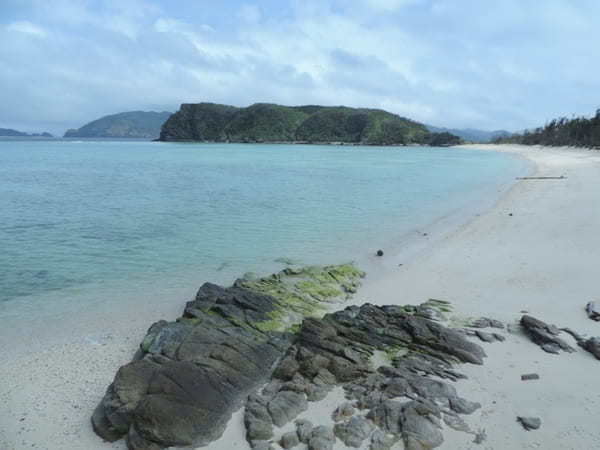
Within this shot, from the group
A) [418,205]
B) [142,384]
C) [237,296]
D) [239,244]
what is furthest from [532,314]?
[418,205]

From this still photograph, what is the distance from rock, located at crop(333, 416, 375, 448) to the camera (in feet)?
22.8

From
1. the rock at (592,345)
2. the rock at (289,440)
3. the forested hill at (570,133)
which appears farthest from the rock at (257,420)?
the forested hill at (570,133)

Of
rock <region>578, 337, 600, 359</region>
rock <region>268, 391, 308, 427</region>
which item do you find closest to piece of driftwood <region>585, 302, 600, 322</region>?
rock <region>578, 337, 600, 359</region>

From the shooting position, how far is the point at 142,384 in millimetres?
8078

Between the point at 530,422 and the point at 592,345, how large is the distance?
3647 millimetres

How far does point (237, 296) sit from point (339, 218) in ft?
54.4

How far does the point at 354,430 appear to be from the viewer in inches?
281

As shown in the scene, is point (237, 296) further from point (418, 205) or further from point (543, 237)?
point (418, 205)

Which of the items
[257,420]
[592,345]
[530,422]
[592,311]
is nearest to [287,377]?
[257,420]

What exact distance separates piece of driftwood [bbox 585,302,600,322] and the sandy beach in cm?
19

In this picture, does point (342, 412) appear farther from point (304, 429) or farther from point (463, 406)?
point (463, 406)

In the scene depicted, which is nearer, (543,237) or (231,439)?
(231,439)

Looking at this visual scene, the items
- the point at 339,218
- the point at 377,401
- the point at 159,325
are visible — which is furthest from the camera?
the point at 339,218

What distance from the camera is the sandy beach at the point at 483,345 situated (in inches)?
291
